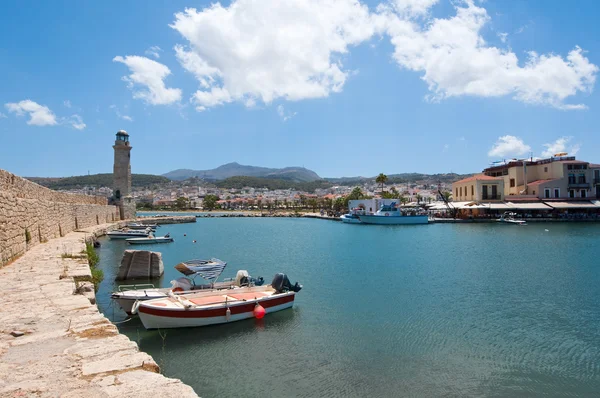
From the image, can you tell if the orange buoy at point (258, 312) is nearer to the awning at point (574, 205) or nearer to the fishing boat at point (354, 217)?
the fishing boat at point (354, 217)

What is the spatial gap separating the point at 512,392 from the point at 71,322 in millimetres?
8736

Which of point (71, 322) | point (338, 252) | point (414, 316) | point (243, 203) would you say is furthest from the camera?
point (243, 203)

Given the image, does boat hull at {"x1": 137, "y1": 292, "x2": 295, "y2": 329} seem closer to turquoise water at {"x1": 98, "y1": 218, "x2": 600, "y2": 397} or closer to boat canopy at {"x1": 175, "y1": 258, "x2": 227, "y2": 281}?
turquoise water at {"x1": 98, "y1": 218, "x2": 600, "y2": 397}

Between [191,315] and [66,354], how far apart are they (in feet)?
23.1

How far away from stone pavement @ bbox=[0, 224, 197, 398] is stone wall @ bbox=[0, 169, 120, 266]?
4.44 meters

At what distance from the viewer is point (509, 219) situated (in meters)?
61.7

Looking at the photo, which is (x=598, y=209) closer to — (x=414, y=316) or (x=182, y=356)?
(x=414, y=316)

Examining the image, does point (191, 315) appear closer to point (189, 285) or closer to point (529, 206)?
point (189, 285)

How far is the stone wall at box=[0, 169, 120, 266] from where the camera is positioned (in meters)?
11.9

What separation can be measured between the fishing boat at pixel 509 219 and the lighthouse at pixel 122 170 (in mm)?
56143

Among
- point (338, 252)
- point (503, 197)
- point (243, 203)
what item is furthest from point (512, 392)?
point (243, 203)

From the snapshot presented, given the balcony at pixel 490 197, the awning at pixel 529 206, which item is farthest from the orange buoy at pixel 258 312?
the balcony at pixel 490 197

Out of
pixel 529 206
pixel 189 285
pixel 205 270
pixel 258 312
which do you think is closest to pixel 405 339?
pixel 258 312

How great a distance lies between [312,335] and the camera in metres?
11.8
